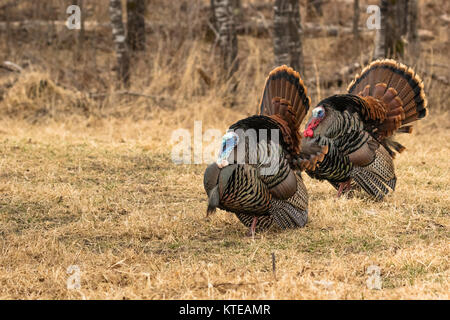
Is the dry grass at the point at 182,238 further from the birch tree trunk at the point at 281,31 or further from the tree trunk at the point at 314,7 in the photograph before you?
the tree trunk at the point at 314,7

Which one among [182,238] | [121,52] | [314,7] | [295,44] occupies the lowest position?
[182,238]

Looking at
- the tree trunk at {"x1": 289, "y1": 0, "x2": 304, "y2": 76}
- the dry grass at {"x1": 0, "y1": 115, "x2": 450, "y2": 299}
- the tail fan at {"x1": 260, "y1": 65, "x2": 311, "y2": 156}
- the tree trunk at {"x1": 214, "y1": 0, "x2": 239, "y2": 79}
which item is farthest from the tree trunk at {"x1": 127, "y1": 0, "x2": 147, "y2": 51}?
the tail fan at {"x1": 260, "y1": 65, "x2": 311, "y2": 156}

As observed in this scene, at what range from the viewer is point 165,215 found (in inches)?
205

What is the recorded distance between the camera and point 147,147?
8.07 m

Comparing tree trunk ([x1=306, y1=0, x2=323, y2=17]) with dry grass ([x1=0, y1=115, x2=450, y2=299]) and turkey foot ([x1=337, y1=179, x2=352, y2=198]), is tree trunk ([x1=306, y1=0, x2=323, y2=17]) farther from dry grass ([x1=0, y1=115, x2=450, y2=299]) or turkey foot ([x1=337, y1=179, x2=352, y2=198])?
turkey foot ([x1=337, y1=179, x2=352, y2=198])

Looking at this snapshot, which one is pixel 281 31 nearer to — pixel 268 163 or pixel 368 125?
pixel 368 125

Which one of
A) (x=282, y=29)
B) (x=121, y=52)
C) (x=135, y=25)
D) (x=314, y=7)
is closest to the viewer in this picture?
(x=282, y=29)

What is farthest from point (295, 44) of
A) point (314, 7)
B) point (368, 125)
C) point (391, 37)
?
point (314, 7)

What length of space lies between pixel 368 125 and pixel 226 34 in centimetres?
499

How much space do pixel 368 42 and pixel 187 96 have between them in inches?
242

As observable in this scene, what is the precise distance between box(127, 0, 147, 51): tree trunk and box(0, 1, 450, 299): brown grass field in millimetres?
2652

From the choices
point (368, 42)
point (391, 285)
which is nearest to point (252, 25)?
point (368, 42)

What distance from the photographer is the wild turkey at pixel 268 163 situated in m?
4.41
